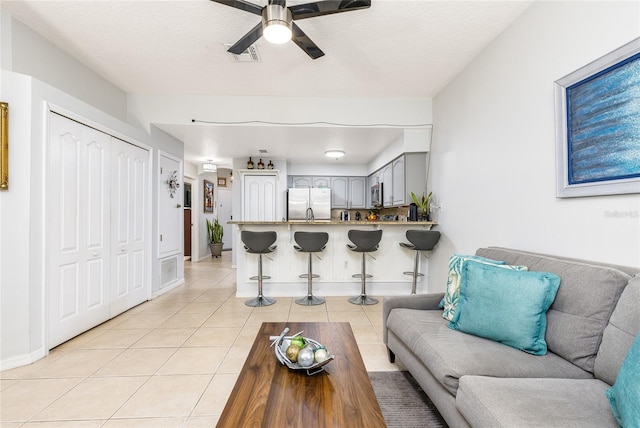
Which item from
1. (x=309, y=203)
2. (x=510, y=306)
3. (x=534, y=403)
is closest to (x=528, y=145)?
(x=510, y=306)

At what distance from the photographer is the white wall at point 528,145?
5.34 feet

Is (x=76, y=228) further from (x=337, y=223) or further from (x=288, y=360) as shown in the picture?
(x=337, y=223)

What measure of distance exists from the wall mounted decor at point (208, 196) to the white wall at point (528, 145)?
6388 mm

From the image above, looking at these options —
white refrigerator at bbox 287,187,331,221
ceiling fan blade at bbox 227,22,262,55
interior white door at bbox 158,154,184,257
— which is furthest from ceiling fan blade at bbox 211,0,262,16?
white refrigerator at bbox 287,187,331,221

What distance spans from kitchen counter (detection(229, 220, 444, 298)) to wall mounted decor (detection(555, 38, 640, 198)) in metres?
2.23

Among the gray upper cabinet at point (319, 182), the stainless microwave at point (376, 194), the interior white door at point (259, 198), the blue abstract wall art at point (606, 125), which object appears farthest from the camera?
the gray upper cabinet at point (319, 182)

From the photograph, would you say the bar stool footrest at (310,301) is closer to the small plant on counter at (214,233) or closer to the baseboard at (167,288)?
the baseboard at (167,288)

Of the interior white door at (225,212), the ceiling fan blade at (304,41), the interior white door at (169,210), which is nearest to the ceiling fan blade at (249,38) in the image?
the ceiling fan blade at (304,41)

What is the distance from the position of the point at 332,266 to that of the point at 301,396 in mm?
2952

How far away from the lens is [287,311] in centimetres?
347

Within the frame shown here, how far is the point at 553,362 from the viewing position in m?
1.41

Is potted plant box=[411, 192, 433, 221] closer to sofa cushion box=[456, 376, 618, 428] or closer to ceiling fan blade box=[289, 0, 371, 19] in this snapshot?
ceiling fan blade box=[289, 0, 371, 19]

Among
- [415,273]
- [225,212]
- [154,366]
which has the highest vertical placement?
[225,212]

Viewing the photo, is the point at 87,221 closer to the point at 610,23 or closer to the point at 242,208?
the point at 242,208
